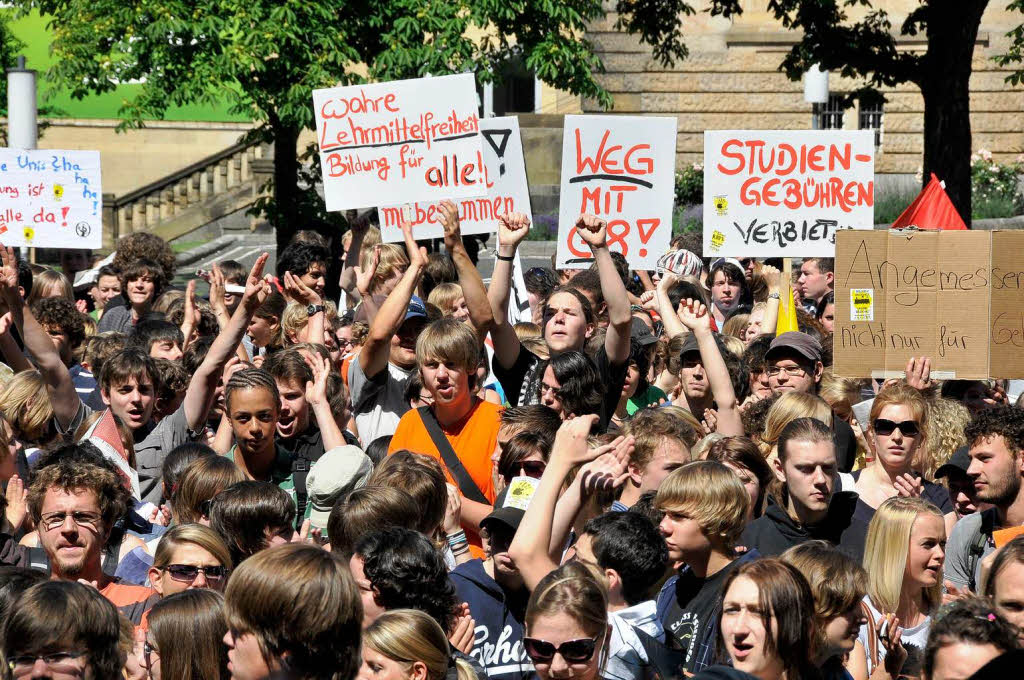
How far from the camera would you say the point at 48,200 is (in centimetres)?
1137

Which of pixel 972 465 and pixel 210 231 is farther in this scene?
pixel 210 231

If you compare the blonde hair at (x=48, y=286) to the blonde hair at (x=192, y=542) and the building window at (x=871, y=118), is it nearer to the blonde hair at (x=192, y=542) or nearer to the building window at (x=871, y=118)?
the blonde hair at (x=192, y=542)

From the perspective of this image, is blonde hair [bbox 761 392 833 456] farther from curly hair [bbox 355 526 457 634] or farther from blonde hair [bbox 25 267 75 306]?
blonde hair [bbox 25 267 75 306]

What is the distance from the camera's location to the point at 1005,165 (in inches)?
1054

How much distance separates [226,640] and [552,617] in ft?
3.17

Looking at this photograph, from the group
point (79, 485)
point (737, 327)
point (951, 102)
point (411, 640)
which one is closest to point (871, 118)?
point (951, 102)

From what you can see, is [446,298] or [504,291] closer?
[504,291]

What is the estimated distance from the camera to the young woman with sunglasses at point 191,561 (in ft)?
13.9

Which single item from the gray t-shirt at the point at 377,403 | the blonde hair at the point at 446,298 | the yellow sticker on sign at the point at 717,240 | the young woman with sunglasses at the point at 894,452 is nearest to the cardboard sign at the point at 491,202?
the yellow sticker on sign at the point at 717,240

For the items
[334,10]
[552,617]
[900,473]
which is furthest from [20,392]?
[334,10]

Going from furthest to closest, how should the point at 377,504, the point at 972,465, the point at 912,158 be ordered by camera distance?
1. the point at 912,158
2. the point at 972,465
3. the point at 377,504

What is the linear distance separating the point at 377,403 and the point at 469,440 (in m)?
0.96

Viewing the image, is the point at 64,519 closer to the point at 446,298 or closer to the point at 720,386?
the point at 720,386

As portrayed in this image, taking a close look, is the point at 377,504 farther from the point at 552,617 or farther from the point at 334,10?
the point at 334,10
